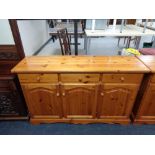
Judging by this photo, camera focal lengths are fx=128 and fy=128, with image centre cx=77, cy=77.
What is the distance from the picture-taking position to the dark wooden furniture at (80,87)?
47.0 inches

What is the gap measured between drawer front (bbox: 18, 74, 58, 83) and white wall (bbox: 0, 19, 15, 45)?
559mm

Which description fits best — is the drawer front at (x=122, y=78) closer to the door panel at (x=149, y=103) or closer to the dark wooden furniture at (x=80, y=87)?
the dark wooden furniture at (x=80, y=87)

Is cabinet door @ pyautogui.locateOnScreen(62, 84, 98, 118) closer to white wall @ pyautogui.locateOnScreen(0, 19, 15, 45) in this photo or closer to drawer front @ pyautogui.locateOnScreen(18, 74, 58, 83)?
drawer front @ pyautogui.locateOnScreen(18, 74, 58, 83)

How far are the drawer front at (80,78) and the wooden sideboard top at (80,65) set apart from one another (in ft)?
0.20

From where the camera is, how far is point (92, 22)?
8.06 feet

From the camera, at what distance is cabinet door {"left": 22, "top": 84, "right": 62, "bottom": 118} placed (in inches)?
50.5

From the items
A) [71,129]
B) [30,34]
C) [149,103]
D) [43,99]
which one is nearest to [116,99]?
→ [149,103]

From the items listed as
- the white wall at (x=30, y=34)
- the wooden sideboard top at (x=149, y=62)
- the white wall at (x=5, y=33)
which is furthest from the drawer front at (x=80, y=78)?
the white wall at (x=30, y=34)

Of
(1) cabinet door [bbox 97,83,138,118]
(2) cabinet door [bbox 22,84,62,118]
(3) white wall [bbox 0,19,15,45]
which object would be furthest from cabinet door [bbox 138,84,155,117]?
(3) white wall [bbox 0,19,15,45]
